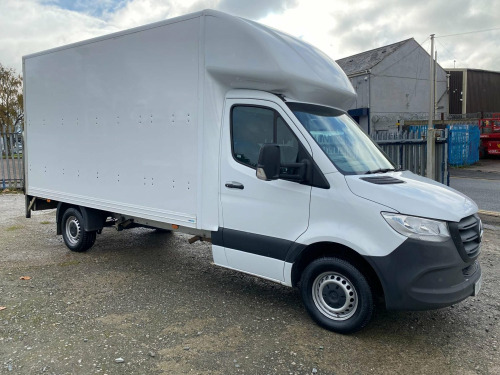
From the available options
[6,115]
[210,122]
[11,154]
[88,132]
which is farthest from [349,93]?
[6,115]

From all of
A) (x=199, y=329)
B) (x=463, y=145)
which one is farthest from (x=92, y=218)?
(x=463, y=145)

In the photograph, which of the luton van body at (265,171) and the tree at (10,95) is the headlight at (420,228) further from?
the tree at (10,95)

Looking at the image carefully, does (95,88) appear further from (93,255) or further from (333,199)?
(333,199)

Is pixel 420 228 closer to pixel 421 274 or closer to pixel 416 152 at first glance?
pixel 421 274

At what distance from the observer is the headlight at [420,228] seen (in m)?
3.69

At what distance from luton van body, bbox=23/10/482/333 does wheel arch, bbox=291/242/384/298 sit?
0.01m

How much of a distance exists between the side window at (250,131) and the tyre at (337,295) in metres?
1.29

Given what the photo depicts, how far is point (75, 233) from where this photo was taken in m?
7.22

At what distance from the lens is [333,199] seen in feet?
13.3

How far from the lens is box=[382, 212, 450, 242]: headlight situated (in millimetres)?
3689

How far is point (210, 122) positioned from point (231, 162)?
1.76 feet

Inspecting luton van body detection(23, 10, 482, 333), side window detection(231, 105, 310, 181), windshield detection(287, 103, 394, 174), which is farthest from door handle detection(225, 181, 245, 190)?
windshield detection(287, 103, 394, 174)

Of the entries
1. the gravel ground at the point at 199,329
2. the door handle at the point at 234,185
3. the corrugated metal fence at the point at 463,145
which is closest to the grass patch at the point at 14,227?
the gravel ground at the point at 199,329

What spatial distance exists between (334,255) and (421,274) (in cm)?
84
